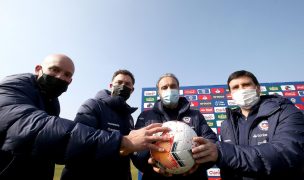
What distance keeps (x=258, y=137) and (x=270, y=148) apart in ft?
2.03

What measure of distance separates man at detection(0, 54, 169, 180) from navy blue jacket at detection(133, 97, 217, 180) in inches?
34.5

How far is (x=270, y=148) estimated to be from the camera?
190 cm

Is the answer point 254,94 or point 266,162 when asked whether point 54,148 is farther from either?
point 254,94

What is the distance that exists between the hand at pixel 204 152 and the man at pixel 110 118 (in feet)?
2.82

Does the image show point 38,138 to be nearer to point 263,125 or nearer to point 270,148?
point 270,148

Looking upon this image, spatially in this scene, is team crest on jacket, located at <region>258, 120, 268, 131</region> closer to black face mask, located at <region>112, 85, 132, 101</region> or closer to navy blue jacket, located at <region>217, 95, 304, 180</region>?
navy blue jacket, located at <region>217, 95, 304, 180</region>

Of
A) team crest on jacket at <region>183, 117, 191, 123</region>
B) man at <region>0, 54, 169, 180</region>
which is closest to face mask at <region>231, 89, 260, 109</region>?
team crest on jacket at <region>183, 117, 191, 123</region>

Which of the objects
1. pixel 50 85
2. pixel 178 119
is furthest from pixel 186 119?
pixel 50 85

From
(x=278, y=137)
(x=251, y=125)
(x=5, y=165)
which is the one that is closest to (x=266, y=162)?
(x=278, y=137)

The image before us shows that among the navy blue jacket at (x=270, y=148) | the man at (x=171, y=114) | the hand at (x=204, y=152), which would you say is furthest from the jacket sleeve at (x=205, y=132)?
the hand at (x=204, y=152)

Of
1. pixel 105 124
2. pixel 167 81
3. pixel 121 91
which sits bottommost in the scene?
pixel 105 124

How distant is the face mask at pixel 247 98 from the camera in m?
3.10

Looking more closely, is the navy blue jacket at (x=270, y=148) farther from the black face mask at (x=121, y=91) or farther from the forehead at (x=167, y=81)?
the black face mask at (x=121, y=91)

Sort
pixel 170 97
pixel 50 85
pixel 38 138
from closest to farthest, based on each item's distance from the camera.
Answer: pixel 38 138, pixel 50 85, pixel 170 97
